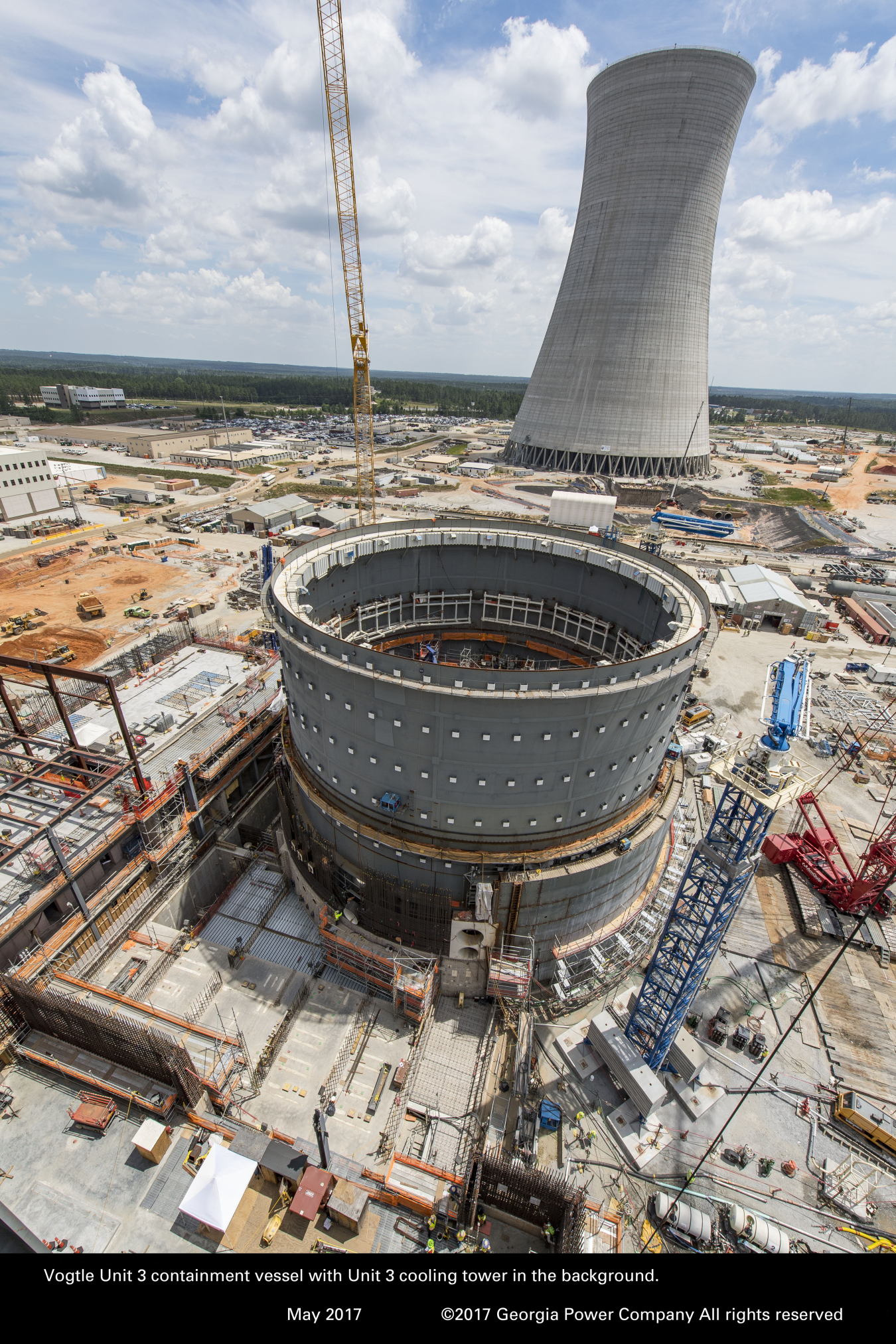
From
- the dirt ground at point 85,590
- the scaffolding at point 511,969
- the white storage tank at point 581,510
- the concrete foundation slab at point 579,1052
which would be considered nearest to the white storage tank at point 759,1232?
the concrete foundation slab at point 579,1052

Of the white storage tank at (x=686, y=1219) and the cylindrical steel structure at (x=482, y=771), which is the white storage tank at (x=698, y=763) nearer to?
the cylindrical steel structure at (x=482, y=771)

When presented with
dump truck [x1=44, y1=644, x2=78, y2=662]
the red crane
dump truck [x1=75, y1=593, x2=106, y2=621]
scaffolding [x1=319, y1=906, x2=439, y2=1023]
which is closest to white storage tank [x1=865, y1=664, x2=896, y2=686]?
the red crane

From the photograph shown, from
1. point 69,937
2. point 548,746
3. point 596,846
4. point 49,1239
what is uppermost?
point 548,746

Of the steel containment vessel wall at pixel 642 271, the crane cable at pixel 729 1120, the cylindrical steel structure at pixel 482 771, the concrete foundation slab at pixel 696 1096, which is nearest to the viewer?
the crane cable at pixel 729 1120

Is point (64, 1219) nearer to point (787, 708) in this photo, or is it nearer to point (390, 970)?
point (390, 970)

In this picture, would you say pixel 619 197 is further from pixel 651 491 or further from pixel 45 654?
pixel 45 654

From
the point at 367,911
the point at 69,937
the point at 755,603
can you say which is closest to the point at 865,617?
the point at 755,603
